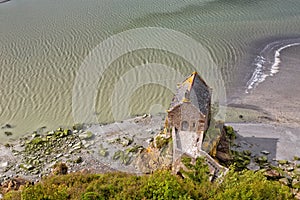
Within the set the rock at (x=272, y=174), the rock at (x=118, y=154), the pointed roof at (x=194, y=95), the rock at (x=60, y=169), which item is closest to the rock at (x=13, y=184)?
the rock at (x=60, y=169)

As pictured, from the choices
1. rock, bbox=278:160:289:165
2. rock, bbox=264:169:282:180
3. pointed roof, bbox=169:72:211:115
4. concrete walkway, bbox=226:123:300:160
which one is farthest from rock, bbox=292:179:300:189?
pointed roof, bbox=169:72:211:115

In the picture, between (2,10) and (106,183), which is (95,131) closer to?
(106,183)

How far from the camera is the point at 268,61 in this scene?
4538 centimetres

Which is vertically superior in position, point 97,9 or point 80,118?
point 97,9

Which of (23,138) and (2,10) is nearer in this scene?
(23,138)

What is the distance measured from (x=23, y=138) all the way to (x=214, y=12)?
110 feet

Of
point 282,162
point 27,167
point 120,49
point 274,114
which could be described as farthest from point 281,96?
point 27,167

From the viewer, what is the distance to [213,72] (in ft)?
143

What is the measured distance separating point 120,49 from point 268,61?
18.3 metres

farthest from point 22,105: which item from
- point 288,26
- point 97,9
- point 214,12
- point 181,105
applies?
point 288,26

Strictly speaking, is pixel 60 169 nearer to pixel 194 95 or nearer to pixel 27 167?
pixel 27 167

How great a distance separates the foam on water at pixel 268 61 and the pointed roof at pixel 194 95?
11.9 metres

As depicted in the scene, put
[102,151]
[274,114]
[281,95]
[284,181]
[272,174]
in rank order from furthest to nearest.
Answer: [281,95] → [274,114] → [102,151] → [272,174] → [284,181]

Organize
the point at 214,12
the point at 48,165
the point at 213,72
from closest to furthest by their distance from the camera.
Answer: the point at 48,165
the point at 213,72
the point at 214,12
